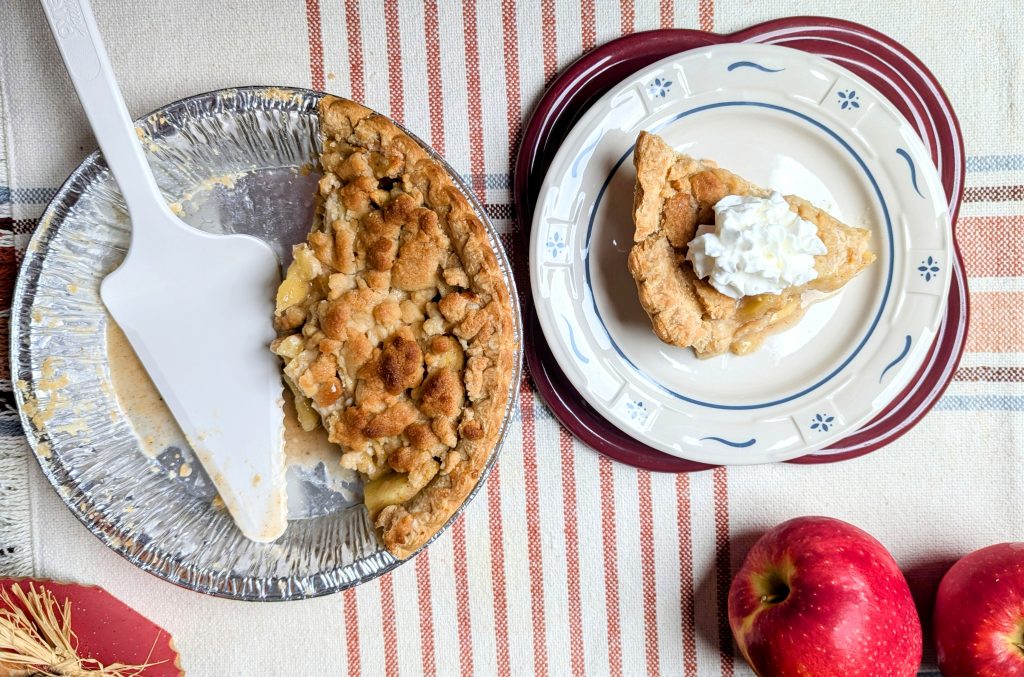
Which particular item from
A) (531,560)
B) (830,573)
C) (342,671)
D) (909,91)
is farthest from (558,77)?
(342,671)

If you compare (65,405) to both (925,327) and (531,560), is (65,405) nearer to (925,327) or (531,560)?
(531,560)

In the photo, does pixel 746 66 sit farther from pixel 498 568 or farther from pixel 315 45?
pixel 498 568

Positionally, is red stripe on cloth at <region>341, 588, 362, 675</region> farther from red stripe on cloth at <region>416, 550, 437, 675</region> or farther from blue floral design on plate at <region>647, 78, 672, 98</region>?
blue floral design on plate at <region>647, 78, 672, 98</region>

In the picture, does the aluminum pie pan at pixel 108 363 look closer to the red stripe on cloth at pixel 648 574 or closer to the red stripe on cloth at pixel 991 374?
the red stripe on cloth at pixel 648 574


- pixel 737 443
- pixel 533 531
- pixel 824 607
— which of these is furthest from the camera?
pixel 533 531

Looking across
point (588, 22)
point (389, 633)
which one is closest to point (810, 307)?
point (588, 22)

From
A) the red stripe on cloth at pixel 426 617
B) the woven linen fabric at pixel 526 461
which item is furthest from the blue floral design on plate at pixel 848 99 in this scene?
the red stripe on cloth at pixel 426 617
